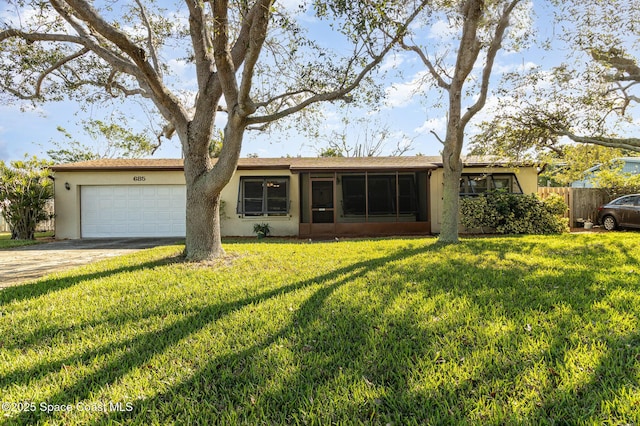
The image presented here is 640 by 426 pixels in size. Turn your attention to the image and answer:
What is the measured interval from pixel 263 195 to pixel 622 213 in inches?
576

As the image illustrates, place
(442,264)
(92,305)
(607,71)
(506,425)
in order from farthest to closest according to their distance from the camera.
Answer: (607,71), (442,264), (92,305), (506,425)

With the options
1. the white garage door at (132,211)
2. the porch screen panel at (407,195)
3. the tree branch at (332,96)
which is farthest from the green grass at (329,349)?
the porch screen panel at (407,195)

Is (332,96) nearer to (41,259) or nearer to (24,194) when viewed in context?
(41,259)

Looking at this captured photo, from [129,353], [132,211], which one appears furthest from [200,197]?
[132,211]

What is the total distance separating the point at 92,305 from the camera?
12.9ft

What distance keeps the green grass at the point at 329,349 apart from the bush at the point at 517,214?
6.49 metres

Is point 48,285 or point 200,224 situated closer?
point 48,285

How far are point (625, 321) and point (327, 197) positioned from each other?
11.3 meters

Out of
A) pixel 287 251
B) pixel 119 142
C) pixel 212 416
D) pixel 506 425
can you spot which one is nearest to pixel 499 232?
pixel 287 251

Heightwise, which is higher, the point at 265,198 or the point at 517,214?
the point at 265,198

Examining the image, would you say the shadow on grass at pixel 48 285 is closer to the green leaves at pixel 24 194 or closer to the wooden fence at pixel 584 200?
the green leaves at pixel 24 194

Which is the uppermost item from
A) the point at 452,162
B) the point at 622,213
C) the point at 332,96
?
the point at 332,96

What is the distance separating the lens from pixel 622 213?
39.2ft

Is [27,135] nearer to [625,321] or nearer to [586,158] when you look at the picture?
[625,321]
